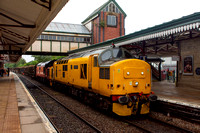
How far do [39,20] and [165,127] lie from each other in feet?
28.2

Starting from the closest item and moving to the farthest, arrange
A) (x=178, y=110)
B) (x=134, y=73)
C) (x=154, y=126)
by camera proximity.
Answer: (x=154, y=126), (x=134, y=73), (x=178, y=110)

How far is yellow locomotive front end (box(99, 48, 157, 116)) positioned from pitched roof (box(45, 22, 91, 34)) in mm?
28232

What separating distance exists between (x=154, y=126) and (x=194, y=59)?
329 inches

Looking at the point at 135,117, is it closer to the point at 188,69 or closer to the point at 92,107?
the point at 92,107

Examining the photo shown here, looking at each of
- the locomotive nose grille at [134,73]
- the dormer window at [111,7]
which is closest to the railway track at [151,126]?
the locomotive nose grille at [134,73]

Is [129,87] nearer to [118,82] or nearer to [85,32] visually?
[118,82]

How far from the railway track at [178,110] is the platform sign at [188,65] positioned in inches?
224

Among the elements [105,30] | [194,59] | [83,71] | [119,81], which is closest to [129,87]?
[119,81]

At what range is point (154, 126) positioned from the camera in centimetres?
735

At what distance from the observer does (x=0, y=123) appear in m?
6.40

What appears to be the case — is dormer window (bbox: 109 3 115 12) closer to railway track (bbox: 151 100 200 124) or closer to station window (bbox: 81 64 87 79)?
station window (bbox: 81 64 87 79)

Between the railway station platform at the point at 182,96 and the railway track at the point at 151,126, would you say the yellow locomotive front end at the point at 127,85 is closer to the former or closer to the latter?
the railway track at the point at 151,126

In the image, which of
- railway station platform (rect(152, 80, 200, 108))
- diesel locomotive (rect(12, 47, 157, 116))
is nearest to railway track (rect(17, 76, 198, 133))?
diesel locomotive (rect(12, 47, 157, 116))

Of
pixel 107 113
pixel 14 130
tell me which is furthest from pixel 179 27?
pixel 14 130
